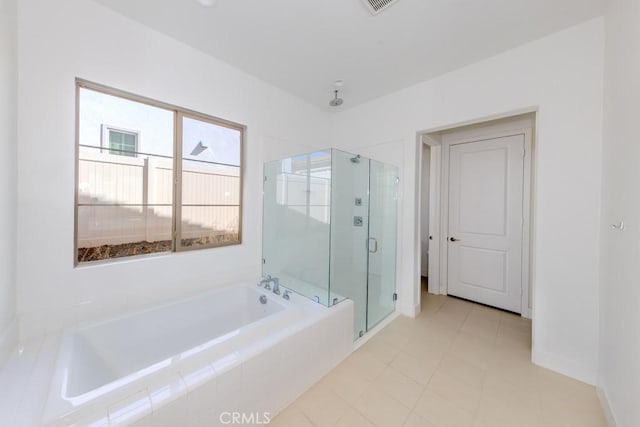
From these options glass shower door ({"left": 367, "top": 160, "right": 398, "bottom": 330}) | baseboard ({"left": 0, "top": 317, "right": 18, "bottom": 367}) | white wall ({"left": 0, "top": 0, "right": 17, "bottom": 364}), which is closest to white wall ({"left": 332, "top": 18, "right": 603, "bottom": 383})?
glass shower door ({"left": 367, "top": 160, "right": 398, "bottom": 330})

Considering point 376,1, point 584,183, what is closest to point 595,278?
point 584,183

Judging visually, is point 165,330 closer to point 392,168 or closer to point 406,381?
point 406,381

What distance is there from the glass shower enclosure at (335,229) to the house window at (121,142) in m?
1.19

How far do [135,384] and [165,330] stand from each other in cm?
91

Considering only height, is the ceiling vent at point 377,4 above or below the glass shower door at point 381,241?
above

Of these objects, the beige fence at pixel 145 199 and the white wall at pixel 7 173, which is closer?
the white wall at pixel 7 173

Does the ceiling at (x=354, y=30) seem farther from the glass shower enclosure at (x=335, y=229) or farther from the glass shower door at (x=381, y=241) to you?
the glass shower door at (x=381, y=241)

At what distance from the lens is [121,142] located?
6.15 feet

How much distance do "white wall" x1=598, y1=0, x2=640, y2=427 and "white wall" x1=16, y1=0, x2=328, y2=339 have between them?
2788 mm

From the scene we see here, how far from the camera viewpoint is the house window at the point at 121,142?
182cm

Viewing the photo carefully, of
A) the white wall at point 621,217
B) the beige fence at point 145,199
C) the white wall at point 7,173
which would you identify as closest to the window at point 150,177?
the beige fence at point 145,199

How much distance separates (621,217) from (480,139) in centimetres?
211

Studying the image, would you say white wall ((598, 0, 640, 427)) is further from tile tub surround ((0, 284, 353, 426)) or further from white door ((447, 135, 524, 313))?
tile tub surround ((0, 284, 353, 426))

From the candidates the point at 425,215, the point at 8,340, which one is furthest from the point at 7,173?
the point at 425,215
